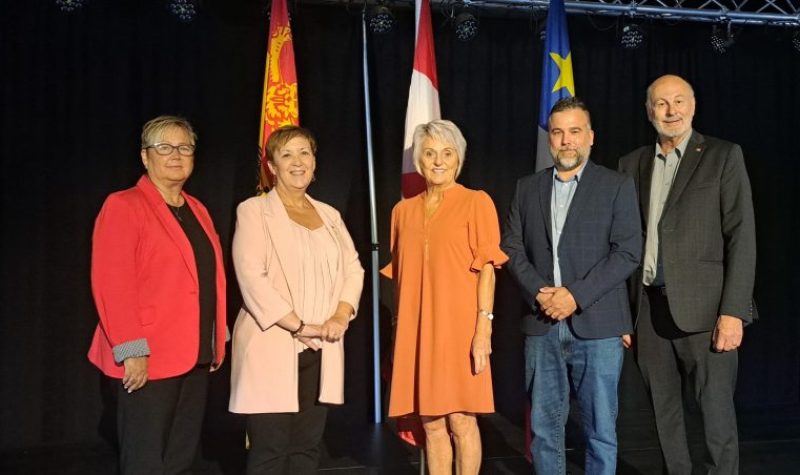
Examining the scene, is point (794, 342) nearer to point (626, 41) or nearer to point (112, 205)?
point (626, 41)

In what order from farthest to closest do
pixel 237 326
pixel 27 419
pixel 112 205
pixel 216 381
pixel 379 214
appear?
pixel 379 214
pixel 216 381
pixel 27 419
pixel 237 326
pixel 112 205

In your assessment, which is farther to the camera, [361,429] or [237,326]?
[361,429]

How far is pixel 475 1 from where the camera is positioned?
4.41 metres

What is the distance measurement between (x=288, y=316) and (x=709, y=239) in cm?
162

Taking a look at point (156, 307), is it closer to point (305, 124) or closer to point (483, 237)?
point (483, 237)

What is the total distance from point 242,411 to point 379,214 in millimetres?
2488

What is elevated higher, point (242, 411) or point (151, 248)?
point (151, 248)

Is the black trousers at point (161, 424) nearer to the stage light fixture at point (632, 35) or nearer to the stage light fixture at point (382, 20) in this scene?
the stage light fixture at point (382, 20)

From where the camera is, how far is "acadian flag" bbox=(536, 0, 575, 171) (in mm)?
3773

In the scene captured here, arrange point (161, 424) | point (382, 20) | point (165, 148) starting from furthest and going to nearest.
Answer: point (382, 20), point (165, 148), point (161, 424)

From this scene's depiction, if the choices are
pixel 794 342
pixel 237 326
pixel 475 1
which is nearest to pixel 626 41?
pixel 475 1

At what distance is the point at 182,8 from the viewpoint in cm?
382

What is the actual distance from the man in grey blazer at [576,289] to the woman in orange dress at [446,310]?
17 cm

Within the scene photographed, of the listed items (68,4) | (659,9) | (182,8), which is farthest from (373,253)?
(659,9)
